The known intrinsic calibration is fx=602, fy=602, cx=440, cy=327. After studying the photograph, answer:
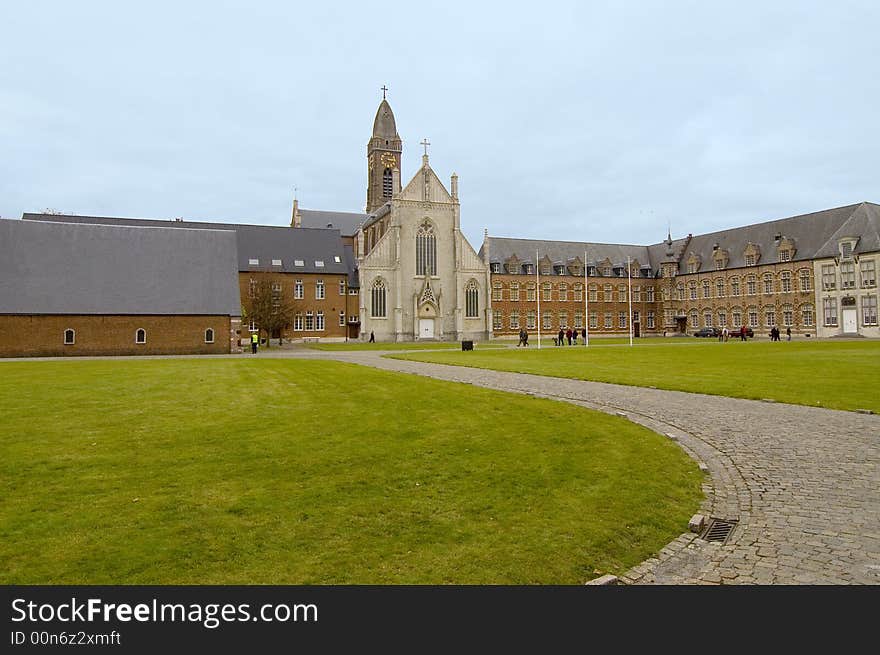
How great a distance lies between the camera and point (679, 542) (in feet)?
19.8

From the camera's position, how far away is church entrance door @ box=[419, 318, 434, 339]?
69.7m

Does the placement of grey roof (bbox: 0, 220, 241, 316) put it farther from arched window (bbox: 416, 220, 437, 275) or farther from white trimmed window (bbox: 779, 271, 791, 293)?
white trimmed window (bbox: 779, 271, 791, 293)

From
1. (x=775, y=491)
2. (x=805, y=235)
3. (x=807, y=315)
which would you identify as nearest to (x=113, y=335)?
(x=775, y=491)

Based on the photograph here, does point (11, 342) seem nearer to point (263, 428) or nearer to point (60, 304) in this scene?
point (60, 304)

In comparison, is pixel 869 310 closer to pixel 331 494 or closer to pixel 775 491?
pixel 775 491

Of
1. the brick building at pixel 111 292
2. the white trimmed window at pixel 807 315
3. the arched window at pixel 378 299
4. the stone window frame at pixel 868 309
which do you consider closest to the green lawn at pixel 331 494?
the brick building at pixel 111 292

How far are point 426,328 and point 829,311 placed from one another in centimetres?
4514

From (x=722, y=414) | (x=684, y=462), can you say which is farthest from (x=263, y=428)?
(x=722, y=414)

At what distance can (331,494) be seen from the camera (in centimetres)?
720

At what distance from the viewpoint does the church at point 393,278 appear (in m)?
43.9

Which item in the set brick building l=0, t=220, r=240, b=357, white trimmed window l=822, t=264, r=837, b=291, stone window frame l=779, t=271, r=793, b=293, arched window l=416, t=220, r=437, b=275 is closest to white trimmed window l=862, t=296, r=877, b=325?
white trimmed window l=822, t=264, r=837, b=291

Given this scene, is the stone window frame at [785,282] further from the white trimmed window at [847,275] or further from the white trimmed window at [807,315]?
the white trimmed window at [847,275]

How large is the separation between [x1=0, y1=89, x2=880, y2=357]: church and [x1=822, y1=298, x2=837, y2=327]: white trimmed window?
0.73 feet

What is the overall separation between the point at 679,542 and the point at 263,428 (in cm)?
742
